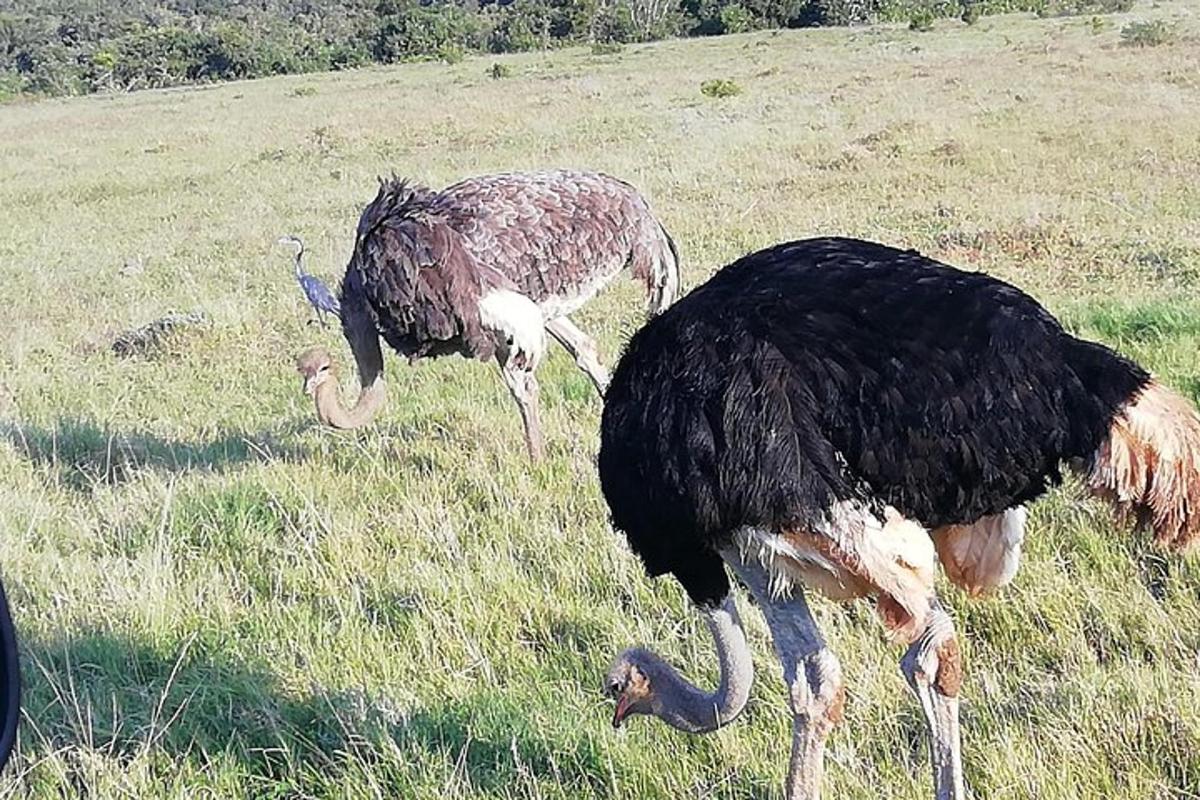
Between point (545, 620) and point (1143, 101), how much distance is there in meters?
15.2

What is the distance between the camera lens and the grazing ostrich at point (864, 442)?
2.48m

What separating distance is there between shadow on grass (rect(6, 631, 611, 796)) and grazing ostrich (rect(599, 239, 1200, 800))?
682mm

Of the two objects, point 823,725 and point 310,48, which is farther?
point 310,48

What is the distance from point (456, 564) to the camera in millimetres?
4348

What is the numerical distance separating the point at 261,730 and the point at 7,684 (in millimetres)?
1348

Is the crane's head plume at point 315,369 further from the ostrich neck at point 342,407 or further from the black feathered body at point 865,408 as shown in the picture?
the black feathered body at point 865,408

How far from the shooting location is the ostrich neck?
5.97 metres

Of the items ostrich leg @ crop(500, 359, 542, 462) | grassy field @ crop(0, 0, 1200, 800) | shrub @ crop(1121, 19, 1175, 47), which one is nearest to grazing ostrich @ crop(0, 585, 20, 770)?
grassy field @ crop(0, 0, 1200, 800)

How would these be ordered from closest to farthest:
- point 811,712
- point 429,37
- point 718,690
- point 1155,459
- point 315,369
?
point 1155,459, point 811,712, point 718,690, point 315,369, point 429,37

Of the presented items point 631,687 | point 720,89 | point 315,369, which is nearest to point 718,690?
point 631,687

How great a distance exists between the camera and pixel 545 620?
392 cm

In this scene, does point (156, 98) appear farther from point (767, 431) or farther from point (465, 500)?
point (767, 431)

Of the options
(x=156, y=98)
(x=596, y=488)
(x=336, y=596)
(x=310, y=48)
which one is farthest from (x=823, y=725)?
(x=310, y=48)

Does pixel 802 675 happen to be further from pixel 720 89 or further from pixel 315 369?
pixel 720 89
